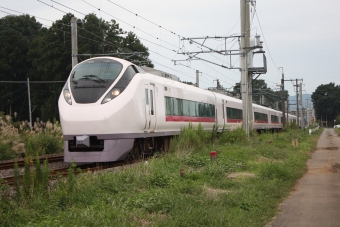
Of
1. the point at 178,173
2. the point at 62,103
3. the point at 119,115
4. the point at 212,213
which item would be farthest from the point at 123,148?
the point at 212,213

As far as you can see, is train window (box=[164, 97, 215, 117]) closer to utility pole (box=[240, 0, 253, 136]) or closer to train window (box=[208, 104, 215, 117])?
train window (box=[208, 104, 215, 117])

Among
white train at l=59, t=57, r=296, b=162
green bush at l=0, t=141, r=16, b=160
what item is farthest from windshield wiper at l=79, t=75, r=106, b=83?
green bush at l=0, t=141, r=16, b=160

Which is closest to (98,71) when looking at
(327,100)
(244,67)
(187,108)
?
(187,108)

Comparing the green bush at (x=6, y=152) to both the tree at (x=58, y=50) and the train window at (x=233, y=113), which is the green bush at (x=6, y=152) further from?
the tree at (x=58, y=50)

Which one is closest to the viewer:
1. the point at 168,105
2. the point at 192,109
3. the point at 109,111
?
the point at 109,111

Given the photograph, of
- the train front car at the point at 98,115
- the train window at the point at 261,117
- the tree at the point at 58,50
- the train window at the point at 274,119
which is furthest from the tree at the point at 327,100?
the train front car at the point at 98,115

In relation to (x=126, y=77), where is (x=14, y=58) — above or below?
above

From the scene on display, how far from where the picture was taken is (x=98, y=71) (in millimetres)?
14617

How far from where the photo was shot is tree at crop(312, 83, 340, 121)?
401 ft

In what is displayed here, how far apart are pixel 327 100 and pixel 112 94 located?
116858 millimetres

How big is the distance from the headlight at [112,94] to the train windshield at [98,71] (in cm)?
34

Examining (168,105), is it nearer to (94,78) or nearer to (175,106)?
(175,106)

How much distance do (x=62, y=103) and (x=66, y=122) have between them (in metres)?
0.78

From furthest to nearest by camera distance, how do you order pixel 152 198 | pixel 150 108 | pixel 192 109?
pixel 192 109 → pixel 150 108 → pixel 152 198
